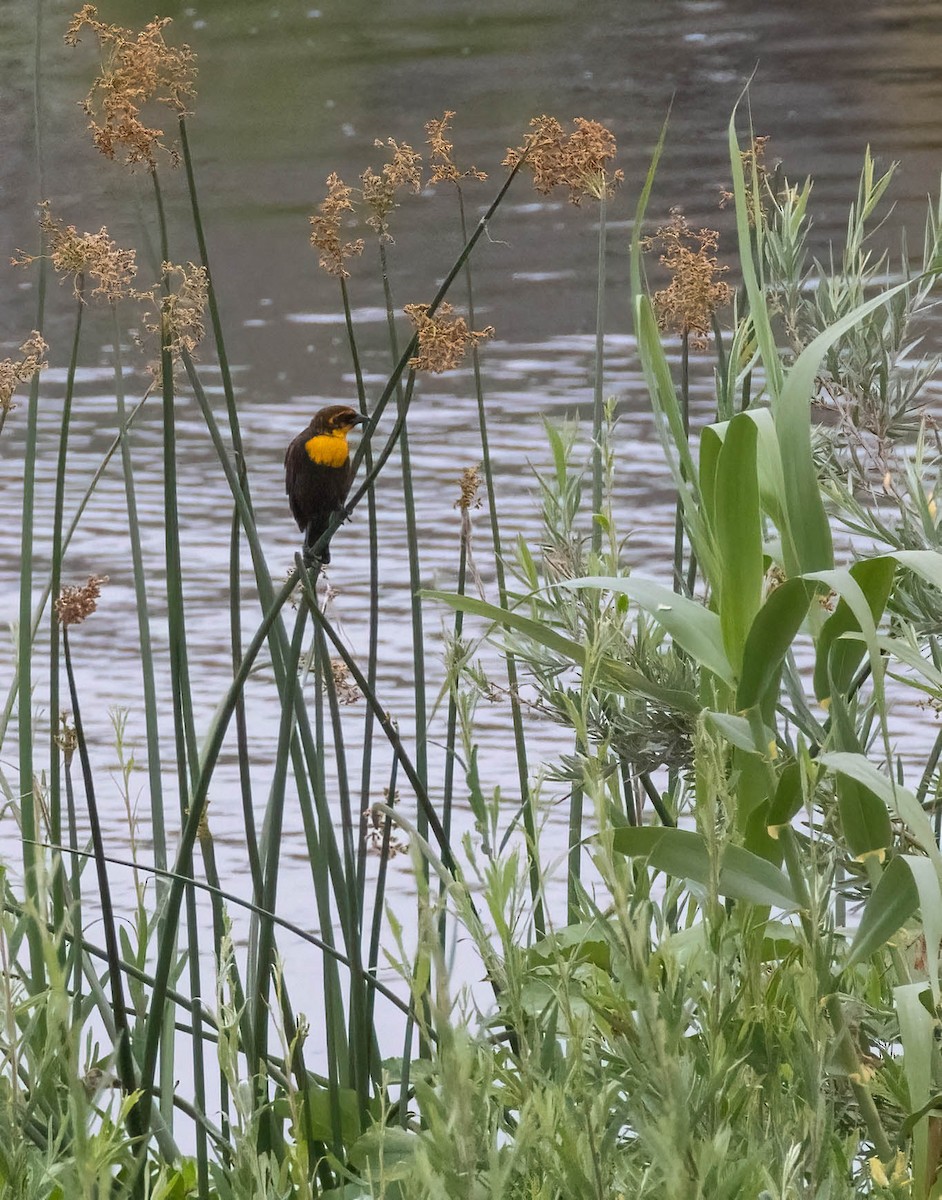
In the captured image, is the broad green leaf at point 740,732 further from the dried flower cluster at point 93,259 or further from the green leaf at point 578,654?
the dried flower cluster at point 93,259

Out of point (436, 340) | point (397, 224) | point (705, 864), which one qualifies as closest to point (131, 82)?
point (436, 340)

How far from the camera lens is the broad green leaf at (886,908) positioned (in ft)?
1.46

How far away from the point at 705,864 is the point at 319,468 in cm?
75

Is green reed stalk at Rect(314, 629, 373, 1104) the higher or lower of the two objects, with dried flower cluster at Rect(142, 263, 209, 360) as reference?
lower

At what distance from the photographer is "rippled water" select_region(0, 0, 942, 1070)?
162 centimetres

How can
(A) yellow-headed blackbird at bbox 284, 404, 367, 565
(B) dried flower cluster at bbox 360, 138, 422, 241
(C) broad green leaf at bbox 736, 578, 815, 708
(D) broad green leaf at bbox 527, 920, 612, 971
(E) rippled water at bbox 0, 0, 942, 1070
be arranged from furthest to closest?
(E) rippled water at bbox 0, 0, 942, 1070
(A) yellow-headed blackbird at bbox 284, 404, 367, 565
(B) dried flower cluster at bbox 360, 138, 422, 241
(D) broad green leaf at bbox 527, 920, 612, 971
(C) broad green leaf at bbox 736, 578, 815, 708

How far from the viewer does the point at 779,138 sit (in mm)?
3062

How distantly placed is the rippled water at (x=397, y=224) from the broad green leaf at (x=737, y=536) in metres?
0.38

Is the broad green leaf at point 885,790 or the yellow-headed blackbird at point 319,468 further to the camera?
the yellow-headed blackbird at point 319,468

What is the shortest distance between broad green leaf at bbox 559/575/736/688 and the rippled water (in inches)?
14.4

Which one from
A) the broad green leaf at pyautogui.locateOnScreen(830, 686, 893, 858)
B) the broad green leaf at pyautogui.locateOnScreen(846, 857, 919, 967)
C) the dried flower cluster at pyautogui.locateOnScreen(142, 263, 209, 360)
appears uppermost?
the dried flower cluster at pyautogui.locateOnScreen(142, 263, 209, 360)

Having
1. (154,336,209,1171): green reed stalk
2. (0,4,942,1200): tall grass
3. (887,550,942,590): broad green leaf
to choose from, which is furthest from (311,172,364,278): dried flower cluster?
(887,550,942,590): broad green leaf

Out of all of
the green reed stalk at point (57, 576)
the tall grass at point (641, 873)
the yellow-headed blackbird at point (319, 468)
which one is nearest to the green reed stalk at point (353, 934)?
the tall grass at point (641, 873)

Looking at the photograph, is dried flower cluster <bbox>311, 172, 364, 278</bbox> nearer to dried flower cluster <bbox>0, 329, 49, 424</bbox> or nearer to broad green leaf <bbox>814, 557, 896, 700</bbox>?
dried flower cluster <bbox>0, 329, 49, 424</bbox>
